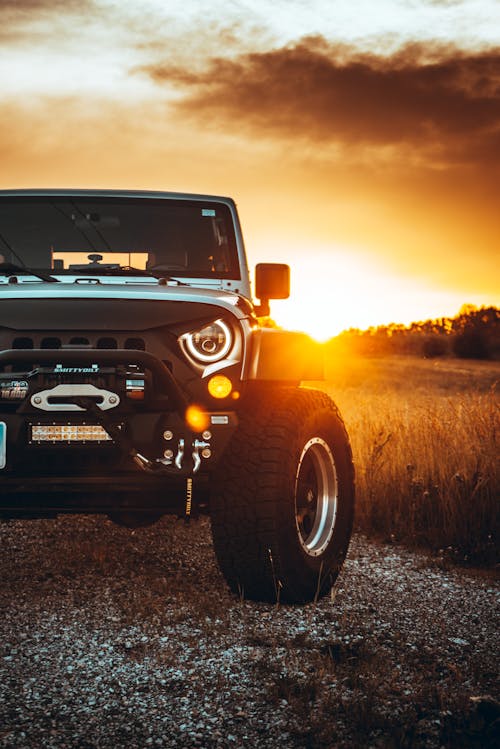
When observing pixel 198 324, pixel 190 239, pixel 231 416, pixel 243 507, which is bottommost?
pixel 243 507

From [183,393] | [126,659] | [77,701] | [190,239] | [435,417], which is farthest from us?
[435,417]

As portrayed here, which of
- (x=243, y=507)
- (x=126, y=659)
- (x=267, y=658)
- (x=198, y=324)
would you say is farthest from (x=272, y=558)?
(x=198, y=324)

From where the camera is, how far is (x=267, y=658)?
354 centimetres

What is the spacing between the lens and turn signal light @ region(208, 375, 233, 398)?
12.6 feet

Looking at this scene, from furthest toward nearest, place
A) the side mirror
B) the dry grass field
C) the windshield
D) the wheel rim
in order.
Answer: the dry grass field, the windshield, the side mirror, the wheel rim

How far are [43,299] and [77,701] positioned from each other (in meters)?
1.74

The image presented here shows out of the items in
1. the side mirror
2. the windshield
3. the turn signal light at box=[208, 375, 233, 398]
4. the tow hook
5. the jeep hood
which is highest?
the windshield

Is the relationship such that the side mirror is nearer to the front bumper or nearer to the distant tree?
the front bumper

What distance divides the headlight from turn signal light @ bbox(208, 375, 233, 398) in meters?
0.08

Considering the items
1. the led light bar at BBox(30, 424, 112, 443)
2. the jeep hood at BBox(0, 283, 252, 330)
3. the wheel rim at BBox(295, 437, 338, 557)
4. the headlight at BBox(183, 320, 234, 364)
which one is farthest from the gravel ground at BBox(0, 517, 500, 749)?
the jeep hood at BBox(0, 283, 252, 330)

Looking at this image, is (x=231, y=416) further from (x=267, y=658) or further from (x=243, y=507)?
(x=267, y=658)

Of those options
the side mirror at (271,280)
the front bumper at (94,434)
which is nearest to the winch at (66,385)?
the front bumper at (94,434)

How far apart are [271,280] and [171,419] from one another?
69.9 inches

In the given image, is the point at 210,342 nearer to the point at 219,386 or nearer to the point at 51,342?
the point at 219,386
